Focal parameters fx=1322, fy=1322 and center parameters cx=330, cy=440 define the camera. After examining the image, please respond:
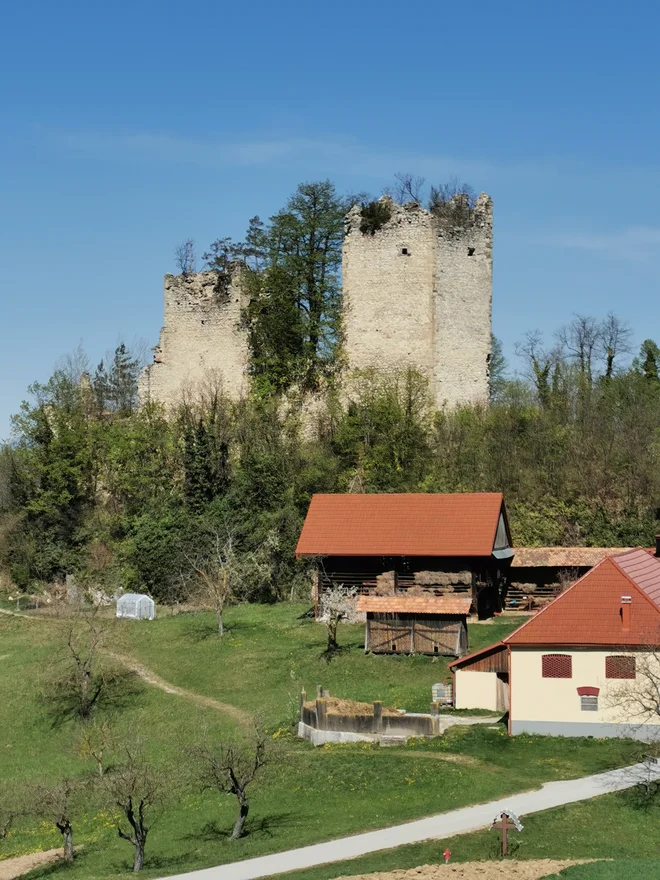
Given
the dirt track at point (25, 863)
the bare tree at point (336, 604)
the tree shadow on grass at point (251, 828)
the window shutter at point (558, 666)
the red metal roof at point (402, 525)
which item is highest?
the red metal roof at point (402, 525)

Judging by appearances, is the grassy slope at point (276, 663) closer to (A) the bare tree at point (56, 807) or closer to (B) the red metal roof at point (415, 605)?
(B) the red metal roof at point (415, 605)

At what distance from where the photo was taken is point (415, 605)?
39.6 m

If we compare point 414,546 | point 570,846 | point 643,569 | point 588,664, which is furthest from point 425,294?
point 570,846

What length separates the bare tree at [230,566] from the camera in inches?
1906

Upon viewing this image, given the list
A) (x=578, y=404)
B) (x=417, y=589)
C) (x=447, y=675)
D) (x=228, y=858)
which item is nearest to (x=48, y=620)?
(x=417, y=589)

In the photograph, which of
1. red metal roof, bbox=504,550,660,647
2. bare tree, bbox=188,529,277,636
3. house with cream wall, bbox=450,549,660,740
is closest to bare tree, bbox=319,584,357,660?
bare tree, bbox=188,529,277,636

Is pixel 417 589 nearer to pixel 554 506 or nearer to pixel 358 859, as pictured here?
pixel 554 506

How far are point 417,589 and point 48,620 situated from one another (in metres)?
14.8

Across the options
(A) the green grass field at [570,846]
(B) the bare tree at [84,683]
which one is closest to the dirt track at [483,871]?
(A) the green grass field at [570,846]

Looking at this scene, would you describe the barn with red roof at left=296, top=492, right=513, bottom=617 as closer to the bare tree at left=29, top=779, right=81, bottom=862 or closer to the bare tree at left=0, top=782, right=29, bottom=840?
the bare tree at left=0, top=782, right=29, bottom=840

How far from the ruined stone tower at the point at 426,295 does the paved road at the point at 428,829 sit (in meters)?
30.4

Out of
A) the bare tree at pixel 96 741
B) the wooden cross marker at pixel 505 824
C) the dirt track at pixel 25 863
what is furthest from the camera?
the bare tree at pixel 96 741

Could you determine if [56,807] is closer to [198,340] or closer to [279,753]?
[279,753]

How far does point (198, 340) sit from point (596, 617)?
3244 centimetres
